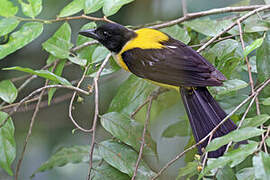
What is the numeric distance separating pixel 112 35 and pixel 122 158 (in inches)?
37.0

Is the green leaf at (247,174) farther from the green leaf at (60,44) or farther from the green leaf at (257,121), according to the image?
the green leaf at (60,44)

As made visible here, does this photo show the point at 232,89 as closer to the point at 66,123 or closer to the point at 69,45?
the point at 69,45

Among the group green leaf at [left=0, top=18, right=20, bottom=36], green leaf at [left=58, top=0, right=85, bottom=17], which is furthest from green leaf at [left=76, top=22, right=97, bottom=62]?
green leaf at [left=0, top=18, right=20, bottom=36]

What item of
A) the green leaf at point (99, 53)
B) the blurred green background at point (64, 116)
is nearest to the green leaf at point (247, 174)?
the green leaf at point (99, 53)

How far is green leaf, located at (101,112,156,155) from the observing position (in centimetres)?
198

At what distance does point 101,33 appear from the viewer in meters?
2.50

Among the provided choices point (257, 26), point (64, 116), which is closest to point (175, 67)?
point (257, 26)

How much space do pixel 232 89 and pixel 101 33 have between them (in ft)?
3.26

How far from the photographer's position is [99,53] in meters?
2.40

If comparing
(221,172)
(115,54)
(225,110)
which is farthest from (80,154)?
(221,172)

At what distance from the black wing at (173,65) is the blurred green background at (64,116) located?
1105 mm

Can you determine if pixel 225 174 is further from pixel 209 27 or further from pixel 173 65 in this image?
pixel 209 27

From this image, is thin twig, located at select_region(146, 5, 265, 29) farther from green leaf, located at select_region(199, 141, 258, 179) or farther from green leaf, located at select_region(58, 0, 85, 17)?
green leaf, located at select_region(199, 141, 258, 179)

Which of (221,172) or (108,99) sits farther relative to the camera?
(108,99)
